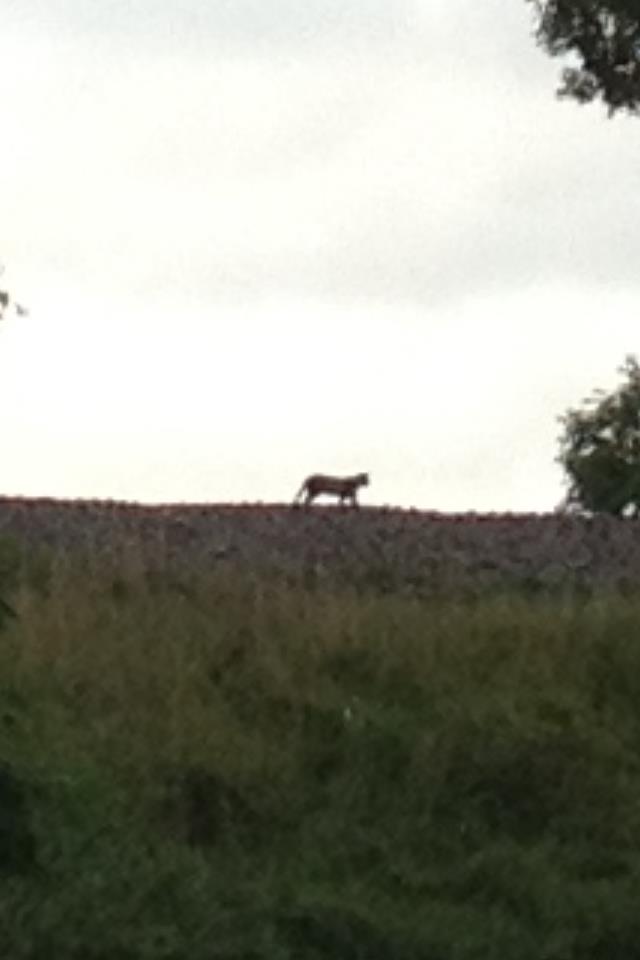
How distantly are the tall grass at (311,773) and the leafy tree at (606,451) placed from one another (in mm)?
12813

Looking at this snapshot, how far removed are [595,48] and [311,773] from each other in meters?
17.3

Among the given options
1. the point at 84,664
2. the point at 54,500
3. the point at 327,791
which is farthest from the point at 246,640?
the point at 54,500

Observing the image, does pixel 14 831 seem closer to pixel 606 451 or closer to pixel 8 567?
pixel 8 567

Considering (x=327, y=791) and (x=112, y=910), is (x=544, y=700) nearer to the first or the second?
(x=327, y=791)

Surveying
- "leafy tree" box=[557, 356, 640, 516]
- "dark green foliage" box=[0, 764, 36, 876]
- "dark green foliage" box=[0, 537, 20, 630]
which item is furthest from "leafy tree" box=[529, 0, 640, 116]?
"dark green foliage" box=[0, 764, 36, 876]

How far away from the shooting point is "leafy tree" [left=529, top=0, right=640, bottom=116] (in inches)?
1217

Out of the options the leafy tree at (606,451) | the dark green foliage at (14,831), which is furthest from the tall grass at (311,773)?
the leafy tree at (606,451)

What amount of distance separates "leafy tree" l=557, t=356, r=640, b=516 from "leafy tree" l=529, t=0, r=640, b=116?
127 inches

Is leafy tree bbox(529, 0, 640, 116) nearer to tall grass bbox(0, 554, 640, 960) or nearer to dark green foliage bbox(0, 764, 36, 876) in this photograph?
tall grass bbox(0, 554, 640, 960)

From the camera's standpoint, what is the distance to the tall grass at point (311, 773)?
1257 centimetres

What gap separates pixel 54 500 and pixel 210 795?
1033 cm

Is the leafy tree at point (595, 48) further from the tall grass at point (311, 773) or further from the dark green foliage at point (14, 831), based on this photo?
the dark green foliage at point (14, 831)

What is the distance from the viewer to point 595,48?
3120 centimetres

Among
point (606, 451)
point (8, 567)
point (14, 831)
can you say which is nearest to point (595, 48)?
point (606, 451)
